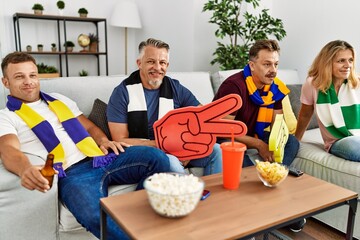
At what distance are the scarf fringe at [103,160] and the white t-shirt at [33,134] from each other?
0.12 metres

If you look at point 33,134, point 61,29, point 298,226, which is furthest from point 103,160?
point 61,29

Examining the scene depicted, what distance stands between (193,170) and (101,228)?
74cm

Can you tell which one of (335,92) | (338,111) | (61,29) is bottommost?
(338,111)

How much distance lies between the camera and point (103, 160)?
1615 mm

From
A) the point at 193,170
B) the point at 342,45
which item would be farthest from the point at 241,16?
the point at 193,170

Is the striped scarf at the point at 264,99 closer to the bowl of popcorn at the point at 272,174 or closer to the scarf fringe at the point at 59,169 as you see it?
the bowl of popcorn at the point at 272,174

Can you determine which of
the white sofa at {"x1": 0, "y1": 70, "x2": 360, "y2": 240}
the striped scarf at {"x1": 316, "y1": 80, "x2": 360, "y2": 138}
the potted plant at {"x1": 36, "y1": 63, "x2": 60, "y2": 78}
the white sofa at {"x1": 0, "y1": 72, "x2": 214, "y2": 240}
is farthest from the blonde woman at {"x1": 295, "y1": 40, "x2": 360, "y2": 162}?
the potted plant at {"x1": 36, "y1": 63, "x2": 60, "y2": 78}

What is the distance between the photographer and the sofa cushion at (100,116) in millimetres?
1902

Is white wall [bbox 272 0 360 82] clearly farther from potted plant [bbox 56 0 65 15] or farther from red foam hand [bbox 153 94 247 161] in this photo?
potted plant [bbox 56 0 65 15]

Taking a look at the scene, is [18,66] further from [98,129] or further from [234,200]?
[234,200]

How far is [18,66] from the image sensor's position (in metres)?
1.66

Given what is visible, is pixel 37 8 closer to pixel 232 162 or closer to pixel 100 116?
pixel 100 116

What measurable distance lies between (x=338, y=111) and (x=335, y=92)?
11cm

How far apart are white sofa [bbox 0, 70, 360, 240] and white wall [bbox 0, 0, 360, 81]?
695mm
